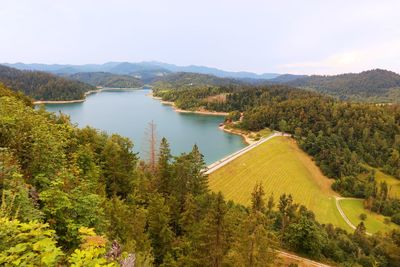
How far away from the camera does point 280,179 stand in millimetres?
48062

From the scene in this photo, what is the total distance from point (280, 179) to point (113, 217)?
135 feet

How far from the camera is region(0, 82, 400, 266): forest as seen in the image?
13.6ft

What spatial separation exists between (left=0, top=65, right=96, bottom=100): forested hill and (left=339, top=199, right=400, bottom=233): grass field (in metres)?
124

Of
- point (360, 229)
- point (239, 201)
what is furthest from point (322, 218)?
point (239, 201)

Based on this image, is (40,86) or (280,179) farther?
(40,86)

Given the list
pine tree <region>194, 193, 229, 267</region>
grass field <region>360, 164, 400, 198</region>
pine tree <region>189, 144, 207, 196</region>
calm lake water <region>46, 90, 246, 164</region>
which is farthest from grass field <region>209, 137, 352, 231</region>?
pine tree <region>194, 193, 229, 267</region>

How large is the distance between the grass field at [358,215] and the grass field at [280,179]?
1.90 m

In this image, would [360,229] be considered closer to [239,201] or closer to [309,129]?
[239,201]

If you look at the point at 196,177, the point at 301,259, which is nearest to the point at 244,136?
the point at 196,177

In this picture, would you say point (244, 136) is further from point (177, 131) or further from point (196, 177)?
point (196, 177)

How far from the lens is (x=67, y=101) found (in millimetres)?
126438

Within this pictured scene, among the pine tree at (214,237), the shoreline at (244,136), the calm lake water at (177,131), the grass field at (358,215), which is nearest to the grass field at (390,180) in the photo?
the grass field at (358,215)

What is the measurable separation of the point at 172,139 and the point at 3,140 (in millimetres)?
57209

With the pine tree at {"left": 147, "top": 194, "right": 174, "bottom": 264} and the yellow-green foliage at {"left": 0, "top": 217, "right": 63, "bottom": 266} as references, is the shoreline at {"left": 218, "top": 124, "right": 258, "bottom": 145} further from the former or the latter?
the yellow-green foliage at {"left": 0, "top": 217, "right": 63, "bottom": 266}
